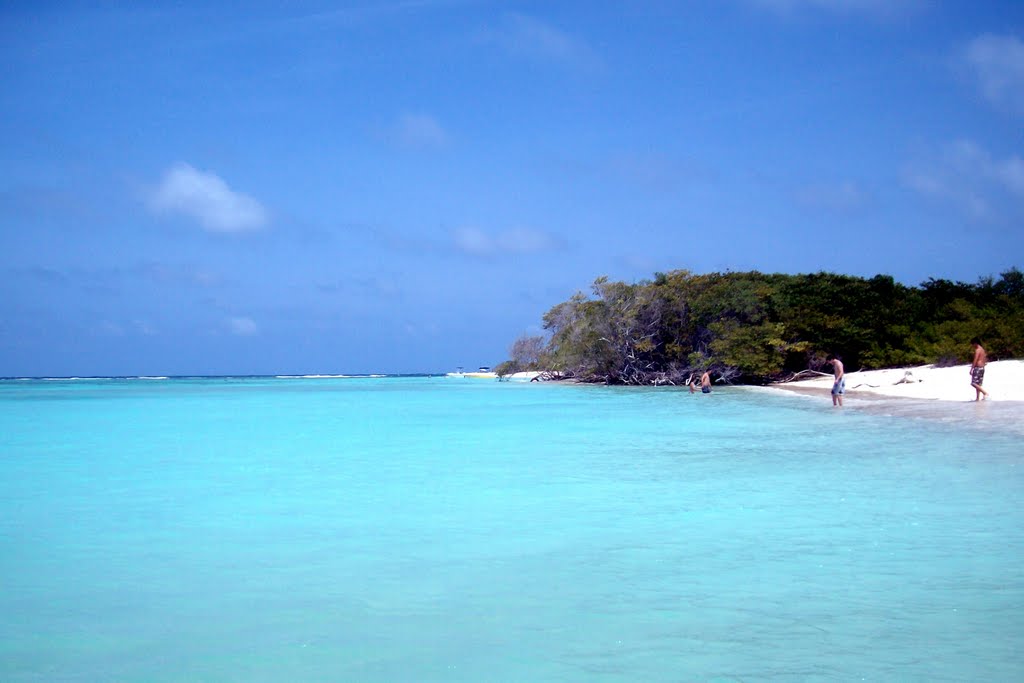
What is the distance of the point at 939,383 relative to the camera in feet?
90.3

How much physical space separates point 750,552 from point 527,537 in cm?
172

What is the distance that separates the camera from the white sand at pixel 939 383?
78.3 feet

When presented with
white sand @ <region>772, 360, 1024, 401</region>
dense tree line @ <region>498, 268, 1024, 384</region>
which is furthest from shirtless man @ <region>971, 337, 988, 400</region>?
dense tree line @ <region>498, 268, 1024, 384</region>

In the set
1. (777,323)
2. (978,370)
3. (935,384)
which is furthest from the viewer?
(777,323)

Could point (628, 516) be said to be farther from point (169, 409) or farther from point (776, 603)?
point (169, 409)

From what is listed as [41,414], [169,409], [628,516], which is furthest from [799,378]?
[628,516]

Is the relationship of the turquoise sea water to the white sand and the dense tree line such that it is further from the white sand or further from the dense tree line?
the dense tree line

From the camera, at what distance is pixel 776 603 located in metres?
4.80

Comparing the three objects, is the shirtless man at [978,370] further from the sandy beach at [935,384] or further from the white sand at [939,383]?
the white sand at [939,383]

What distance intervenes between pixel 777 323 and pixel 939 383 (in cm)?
1065

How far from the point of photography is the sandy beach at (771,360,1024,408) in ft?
78.3

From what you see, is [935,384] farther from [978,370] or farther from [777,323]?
[777,323]

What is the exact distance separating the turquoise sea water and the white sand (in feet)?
41.8

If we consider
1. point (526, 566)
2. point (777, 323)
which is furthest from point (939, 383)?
point (526, 566)
